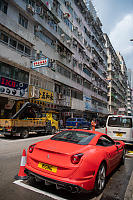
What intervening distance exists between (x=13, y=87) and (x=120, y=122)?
10.3 m

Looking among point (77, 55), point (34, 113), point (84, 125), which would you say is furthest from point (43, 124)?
point (77, 55)

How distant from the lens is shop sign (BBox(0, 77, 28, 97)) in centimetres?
1376

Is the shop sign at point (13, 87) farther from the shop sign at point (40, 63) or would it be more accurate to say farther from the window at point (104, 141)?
the window at point (104, 141)

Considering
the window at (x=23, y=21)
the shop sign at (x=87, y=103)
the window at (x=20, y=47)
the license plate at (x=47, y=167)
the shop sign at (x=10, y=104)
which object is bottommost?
the license plate at (x=47, y=167)

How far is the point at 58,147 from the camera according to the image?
3.45 meters

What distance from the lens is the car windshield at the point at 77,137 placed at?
384 centimetres

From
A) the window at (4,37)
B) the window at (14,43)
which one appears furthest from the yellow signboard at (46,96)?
the window at (4,37)

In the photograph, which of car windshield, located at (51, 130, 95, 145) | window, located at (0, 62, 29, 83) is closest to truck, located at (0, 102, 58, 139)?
window, located at (0, 62, 29, 83)

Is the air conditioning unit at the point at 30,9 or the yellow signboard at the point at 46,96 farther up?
the air conditioning unit at the point at 30,9

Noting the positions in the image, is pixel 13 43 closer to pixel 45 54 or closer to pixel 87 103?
pixel 45 54

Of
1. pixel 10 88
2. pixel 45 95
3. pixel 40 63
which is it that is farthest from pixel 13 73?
pixel 45 95

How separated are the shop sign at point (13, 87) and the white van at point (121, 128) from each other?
9369mm

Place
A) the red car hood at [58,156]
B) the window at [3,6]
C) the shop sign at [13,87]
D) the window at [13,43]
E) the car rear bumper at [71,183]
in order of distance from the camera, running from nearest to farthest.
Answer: the car rear bumper at [71,183], the red car hood at [58,156], the shop sign at [13,87], the window at [3,6], the window at [13,43]

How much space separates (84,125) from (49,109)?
5.39 meters
